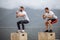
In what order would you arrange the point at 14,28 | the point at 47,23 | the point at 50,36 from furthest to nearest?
the point at 14,28, the point at 47,23, the point at 50,36

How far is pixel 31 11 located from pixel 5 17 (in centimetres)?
94

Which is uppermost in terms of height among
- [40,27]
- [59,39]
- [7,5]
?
[7,5]

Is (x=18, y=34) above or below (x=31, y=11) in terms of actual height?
below

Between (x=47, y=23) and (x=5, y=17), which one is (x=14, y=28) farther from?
(x=47, y=23)

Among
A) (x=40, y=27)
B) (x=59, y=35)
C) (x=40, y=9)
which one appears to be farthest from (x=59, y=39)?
(x=40, y=9)

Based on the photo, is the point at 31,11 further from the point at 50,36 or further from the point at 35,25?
the point at 50,36

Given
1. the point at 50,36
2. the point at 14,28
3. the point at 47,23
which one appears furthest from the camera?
the point at 14,28

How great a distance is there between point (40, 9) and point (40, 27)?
637 millimetres

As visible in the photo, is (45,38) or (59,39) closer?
(45,38)

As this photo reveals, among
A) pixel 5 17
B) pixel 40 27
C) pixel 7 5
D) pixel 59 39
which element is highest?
pixel 7 5

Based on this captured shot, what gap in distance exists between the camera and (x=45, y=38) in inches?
203

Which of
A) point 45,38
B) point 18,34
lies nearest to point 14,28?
point 18,34

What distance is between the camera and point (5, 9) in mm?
6020

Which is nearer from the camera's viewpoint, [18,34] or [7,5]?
[18,34]
